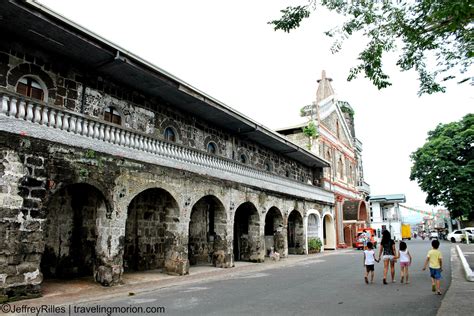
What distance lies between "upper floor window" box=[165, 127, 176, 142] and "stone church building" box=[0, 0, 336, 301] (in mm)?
58

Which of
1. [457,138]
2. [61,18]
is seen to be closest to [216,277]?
[61,18]

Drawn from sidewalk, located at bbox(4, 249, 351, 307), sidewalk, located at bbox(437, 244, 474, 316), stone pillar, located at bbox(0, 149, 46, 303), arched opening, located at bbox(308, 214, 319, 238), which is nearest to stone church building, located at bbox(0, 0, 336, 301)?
stone pillar, located at bbox(0, 149, 46, 303)

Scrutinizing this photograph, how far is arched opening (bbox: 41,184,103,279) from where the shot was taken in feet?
30.7

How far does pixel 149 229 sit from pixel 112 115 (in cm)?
403

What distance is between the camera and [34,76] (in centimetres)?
907

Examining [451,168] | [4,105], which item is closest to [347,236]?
[451,168]

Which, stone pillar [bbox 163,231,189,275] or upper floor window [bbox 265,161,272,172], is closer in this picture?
stone pillar [bbox 163,231,189,275]

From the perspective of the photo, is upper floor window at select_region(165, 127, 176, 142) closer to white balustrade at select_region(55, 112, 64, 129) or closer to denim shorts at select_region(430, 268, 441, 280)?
white balustrade at select_region(55, 112, 64, 129)

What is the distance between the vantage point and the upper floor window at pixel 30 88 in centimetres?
878

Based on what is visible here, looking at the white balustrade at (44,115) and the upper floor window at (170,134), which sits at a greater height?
the upper floor window at (170,134)

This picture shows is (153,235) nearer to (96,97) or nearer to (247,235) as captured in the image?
(96,97)

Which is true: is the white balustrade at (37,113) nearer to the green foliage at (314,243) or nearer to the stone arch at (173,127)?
the stone arch at (173,127)

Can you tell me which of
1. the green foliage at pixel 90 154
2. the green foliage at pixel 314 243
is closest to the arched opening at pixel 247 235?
the green foliage at pixel 314 243

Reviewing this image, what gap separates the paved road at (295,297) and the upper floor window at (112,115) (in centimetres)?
534
